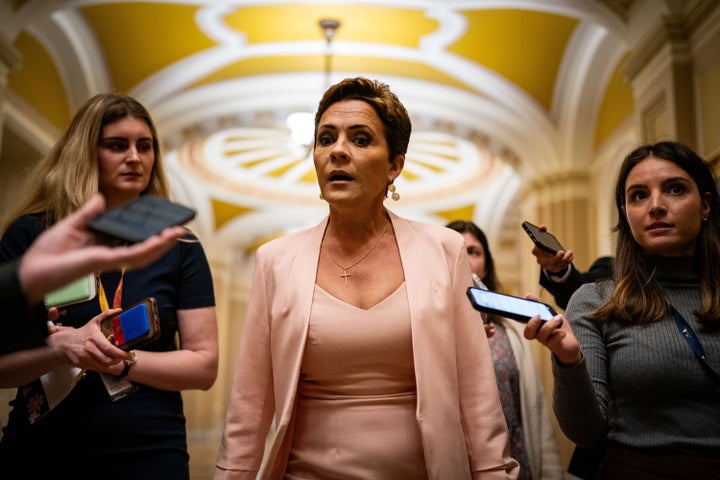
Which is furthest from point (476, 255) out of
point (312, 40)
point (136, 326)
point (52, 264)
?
point (312, 40)

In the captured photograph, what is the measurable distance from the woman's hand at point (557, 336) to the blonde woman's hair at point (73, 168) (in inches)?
52.9

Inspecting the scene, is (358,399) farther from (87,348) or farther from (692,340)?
(692,340)

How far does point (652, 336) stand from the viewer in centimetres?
205

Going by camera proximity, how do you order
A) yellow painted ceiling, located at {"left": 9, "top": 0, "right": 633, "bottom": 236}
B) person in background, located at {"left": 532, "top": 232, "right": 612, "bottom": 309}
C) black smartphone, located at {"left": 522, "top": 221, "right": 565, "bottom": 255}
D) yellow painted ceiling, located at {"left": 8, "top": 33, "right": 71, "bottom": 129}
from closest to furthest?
black smartphone, located at {"left": 522, "top": 221, "right": 565, "bottom": 255}, person in background, located at {"left": 532, "top": 232, "right": 612, "bottom": 309}, yellow painted ceiling, located at {"left": 8, "top": 33, "right": 71, "bottom": 129}, yellow painted ceiling, located at {"left": 9, "top": 0, "right": 633, "bottom": 236}

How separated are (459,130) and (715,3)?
4.90m

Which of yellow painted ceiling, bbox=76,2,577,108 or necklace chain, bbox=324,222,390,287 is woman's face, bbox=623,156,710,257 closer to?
necklace chain, bbox=324,222,390,287

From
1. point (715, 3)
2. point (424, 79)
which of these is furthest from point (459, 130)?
point (715, 3)

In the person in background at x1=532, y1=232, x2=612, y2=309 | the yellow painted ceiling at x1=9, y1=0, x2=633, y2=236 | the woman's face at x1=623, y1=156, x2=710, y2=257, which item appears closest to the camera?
the woman's face at x1=623, y1=156, x2=710, y2=257

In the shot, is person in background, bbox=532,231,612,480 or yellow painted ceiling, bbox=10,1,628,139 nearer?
person in background, bbox=532,231,612,480

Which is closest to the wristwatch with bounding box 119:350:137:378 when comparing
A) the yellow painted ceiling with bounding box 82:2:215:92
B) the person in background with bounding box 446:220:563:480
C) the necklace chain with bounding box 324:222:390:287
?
the necklace chain with bounding box 324:222:390:287

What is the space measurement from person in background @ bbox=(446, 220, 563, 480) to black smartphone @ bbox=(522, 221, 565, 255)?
0.59 metres

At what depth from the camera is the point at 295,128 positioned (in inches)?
340

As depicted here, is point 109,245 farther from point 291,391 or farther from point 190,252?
point 190,252

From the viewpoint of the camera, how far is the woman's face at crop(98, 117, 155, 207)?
2248mm
